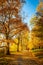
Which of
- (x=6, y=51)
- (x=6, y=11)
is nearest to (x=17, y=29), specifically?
(x=6, y=51)

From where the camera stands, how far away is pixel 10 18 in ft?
80.5

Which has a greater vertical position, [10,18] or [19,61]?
[10,18]

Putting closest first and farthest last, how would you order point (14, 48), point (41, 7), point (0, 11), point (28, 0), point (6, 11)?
point (0, 11) → point (6, 11) → point (28, 0) → point (41, 7) → point (14, 48)

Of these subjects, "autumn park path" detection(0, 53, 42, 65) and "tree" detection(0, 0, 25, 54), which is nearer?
"autumn park path" detection(0, 53, 42, 65)

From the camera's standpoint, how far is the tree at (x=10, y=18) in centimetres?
2057

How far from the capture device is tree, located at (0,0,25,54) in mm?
20566

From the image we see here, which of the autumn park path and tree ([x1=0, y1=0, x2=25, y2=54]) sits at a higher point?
tree ([x1=0, y1=0, x2=25, y2=54])

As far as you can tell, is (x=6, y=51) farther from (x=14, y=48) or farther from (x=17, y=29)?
(x=14, y=48)

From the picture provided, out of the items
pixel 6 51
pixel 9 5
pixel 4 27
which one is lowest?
pixel 6 51

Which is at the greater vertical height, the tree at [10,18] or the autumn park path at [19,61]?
the tree at [10,18]

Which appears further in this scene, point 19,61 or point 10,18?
point 10,18

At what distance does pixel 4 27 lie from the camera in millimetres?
22031

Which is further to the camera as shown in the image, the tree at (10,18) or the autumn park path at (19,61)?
the tree at (10,18)

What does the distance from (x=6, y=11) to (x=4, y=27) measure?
2228mm
